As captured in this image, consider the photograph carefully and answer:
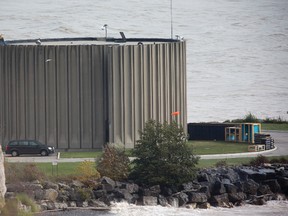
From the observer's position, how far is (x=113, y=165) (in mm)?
29203

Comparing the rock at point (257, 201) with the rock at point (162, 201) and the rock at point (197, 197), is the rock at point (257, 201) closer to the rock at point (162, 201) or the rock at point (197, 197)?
the rock at point (197, 197)

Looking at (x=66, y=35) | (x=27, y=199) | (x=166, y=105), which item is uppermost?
(x=66, y=35)

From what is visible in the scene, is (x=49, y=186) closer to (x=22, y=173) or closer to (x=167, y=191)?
(x=22, y=173)

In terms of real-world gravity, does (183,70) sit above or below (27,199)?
above

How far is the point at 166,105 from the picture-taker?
36031mm

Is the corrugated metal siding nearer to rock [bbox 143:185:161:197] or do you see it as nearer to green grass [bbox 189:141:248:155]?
green grass [bbox 189:141:248:155]

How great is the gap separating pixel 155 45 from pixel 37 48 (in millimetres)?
3539

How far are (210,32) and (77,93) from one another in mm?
45545

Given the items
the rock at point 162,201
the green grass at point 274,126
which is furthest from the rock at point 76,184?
the green grass at point 274,126

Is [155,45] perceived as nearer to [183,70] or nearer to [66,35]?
[183,70]

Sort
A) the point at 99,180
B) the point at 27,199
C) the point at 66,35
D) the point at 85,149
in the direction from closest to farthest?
the point at 27,199
the point at 99,180
the point at 85,149
the point at 66,35

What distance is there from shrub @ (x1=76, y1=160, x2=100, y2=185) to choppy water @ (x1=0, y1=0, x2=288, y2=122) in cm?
2620

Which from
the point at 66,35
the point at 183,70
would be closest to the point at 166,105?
the point at 183,70

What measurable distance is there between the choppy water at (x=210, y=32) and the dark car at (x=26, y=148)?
72.1 feet
